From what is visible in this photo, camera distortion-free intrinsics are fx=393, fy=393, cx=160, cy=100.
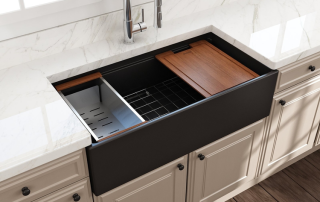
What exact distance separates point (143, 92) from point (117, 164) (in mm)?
624

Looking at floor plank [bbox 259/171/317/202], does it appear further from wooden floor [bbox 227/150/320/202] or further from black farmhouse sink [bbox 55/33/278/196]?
black farmhouse sink [bbox 55/33/278/196]

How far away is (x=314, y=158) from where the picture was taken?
2.75m

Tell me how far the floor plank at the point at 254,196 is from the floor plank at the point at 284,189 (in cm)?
3

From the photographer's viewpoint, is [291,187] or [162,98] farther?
[291,187]

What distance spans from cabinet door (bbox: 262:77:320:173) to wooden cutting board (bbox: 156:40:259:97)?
28cm

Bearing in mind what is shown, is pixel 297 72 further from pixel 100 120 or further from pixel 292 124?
pixel 100 120

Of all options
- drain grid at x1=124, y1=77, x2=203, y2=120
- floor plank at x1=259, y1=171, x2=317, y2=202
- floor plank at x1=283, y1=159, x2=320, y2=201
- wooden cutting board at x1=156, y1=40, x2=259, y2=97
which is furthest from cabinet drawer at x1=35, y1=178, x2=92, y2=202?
floor plank at x1=283, y1=159, x2=320, y2=201

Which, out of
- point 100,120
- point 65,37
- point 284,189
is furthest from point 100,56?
point 284,189

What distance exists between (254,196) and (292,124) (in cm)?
54

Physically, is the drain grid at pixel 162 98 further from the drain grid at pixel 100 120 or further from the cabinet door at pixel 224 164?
the cabinet door at pixel 224 164

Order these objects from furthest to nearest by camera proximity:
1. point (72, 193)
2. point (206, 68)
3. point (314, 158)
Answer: point (314, 158), point (206, 68), point (72, 193)

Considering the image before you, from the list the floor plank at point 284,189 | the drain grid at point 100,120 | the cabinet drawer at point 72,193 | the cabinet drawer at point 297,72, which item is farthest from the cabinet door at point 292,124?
the cabinet drawer at point 72,193

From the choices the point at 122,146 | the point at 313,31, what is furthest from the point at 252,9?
the point at 122,146

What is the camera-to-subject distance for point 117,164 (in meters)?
1.60
